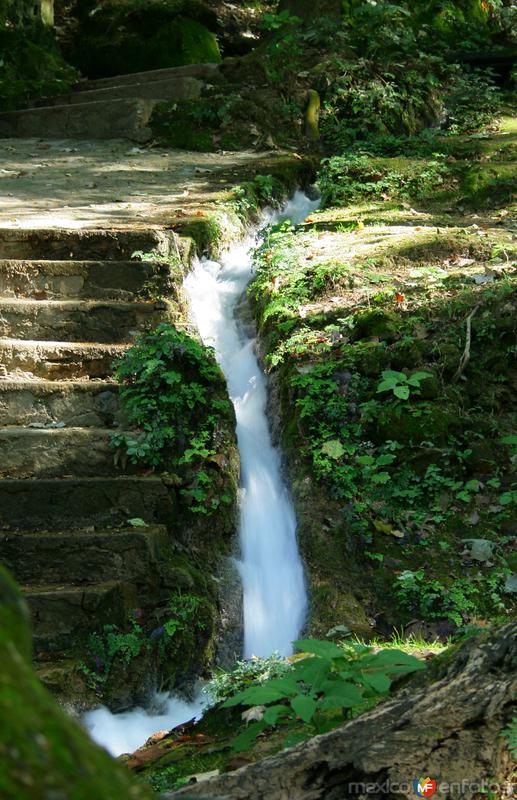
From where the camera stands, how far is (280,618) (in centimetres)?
545

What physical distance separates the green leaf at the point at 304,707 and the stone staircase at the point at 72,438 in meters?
2.17

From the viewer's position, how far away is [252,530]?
5.83 m

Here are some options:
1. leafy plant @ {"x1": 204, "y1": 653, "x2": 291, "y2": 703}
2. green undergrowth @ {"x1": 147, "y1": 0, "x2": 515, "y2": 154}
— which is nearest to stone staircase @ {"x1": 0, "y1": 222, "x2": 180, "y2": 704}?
leafy plant @ {"x1": 204, "y1": 653, "x2": 291, "y2": 703}

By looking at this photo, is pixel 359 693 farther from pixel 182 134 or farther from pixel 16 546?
pixel 182 134

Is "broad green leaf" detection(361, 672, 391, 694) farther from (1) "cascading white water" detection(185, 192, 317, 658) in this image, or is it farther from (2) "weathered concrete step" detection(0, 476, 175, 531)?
(2) "weathered concrete step" detection(0, 476, 175, 531)

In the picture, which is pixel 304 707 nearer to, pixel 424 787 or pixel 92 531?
pixel 424 787

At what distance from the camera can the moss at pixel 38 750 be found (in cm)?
115

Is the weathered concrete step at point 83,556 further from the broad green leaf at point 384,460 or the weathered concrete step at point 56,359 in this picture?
the broad green leaf at point 384,460

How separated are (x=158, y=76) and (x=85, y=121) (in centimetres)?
151

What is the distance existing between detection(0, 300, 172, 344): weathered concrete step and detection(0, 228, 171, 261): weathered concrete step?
2.41 feet

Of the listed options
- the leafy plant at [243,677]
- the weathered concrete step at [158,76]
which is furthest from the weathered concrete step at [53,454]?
the weathered concrete step at [158,76]

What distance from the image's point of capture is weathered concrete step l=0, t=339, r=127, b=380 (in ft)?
20.5

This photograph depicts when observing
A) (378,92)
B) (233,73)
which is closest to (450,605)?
(378,92)

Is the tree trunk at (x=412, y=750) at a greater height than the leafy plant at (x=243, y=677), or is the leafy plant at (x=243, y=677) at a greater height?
the tree trunk at (x=412, y=750)
